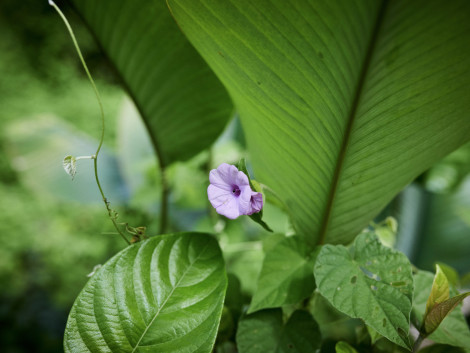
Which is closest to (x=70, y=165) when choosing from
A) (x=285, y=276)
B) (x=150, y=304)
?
(x=150, y=304)

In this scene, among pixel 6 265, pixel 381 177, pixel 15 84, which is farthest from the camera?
pixel 15 84

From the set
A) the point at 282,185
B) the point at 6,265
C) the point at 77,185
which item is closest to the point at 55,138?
the point at 77,185

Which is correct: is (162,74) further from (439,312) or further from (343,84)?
(439,312)

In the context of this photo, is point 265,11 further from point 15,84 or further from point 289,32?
point 15,84

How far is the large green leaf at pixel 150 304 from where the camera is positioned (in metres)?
0.37

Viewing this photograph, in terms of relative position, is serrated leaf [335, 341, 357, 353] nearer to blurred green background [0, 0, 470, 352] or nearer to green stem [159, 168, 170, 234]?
blurred green background [0, 0, 470, 352]

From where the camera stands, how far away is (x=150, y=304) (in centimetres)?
39

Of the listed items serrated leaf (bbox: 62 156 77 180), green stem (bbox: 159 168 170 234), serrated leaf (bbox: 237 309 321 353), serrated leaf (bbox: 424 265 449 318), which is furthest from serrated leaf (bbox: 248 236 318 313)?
green stem (bbox: 159 168 170 234)

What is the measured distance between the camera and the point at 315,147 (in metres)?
0.41

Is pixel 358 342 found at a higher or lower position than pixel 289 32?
lower

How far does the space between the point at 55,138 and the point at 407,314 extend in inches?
47.2

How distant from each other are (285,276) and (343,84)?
243 mm

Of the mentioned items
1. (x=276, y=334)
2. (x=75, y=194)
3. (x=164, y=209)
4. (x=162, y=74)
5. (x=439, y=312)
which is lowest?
(x=75, y=194)

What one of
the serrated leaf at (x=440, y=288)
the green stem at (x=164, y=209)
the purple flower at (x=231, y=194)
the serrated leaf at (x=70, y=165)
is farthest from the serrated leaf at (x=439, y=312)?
the green stem at (x=164, y=209)
